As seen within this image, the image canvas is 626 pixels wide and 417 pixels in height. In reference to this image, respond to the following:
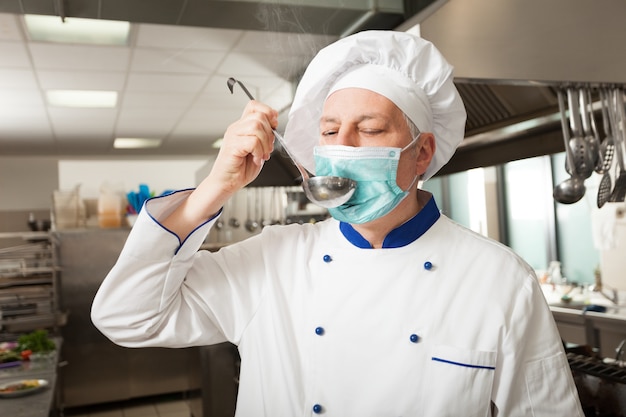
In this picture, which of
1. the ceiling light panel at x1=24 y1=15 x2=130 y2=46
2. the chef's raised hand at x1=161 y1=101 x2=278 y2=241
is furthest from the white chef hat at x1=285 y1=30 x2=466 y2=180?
the ceiling light panel at x1=24 y1=15 x2=130 y2=46

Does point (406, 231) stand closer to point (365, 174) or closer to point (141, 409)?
point (365, 174)

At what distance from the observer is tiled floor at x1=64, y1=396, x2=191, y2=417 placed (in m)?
5.35

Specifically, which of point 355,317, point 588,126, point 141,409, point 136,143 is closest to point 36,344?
point 141,409

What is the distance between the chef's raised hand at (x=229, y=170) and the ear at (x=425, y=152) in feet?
1.16

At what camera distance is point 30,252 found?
219 inches

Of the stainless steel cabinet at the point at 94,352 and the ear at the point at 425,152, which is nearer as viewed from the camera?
the ear at the point at 425,152

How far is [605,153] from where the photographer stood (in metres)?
2.39

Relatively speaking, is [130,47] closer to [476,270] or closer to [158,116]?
[158,116]

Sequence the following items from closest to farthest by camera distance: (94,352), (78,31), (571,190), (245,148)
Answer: (245,148) < (571,190) < (78,31) < (94,352)

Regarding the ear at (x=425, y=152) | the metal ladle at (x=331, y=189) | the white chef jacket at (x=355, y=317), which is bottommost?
the white chef jacket at (x=355, y=317)

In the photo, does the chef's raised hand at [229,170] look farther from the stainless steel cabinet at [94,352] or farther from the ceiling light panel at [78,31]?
the stainless steel cabinet at [94,352]

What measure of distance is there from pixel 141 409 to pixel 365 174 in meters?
5.07

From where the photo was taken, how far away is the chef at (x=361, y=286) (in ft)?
3.77

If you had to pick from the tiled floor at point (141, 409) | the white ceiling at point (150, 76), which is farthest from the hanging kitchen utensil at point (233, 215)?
the tiled floor at point (141, 409)
